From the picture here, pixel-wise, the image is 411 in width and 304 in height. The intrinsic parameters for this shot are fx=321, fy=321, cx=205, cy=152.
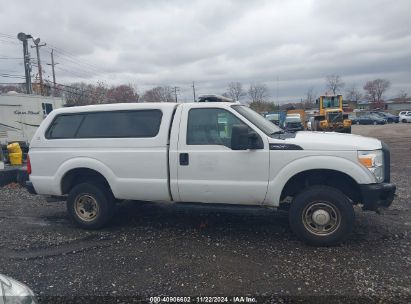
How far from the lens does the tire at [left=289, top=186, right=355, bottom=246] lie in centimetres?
411

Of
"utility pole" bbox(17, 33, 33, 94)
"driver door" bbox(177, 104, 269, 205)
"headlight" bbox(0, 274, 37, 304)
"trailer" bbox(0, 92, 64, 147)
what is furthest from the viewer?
"utility pole" bbox(17, 33, 33, 94)

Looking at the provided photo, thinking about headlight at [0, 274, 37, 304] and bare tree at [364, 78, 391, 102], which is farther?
bare tree at [364, 78, 391, 102]

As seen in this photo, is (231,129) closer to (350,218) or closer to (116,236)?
(350,218)

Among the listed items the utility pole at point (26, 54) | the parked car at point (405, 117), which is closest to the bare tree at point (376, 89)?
the parked car at point (405, 117)

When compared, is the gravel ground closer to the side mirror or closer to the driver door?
the driver door

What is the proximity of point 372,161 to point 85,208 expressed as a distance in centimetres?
425

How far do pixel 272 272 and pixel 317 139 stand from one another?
1.83 metres

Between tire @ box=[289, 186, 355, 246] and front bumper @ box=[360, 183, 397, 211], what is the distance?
0.70 ft

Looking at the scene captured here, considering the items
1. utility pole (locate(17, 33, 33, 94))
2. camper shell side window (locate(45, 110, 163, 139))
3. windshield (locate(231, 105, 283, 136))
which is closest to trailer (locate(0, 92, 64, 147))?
utility pole (locate(17, 33, 33, 94))

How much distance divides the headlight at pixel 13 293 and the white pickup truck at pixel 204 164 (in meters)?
2.54

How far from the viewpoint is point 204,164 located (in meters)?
4.43

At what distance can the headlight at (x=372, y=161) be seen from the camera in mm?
3979

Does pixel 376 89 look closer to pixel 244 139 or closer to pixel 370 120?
pixel 370 120

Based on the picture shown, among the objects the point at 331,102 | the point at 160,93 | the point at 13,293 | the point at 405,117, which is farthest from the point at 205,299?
the point at 160,93
